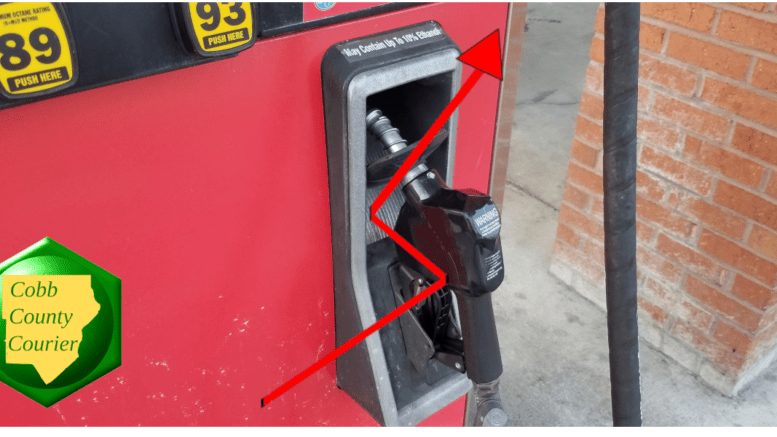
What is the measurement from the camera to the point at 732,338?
5.39ft

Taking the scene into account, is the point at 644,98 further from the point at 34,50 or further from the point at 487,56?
the point at 34,50

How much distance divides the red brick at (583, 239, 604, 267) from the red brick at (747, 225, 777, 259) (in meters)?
0.47

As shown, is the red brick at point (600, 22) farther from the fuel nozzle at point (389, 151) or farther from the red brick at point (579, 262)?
the fuel nozzle at point (389, 151)

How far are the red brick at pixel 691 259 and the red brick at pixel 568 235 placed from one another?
11.2 inches

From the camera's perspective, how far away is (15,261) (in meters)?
0.57

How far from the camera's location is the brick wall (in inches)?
55.6

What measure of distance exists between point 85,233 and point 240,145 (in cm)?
16

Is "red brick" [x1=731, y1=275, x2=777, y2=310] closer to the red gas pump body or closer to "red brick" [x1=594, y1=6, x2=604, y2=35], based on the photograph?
"red brick" [x1=594, y1=6, x2=604, y2=35]

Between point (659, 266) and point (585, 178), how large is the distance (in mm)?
309

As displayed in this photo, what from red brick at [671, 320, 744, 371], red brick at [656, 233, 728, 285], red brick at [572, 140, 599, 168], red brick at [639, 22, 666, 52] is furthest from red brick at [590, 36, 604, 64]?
red brick at [671, 320, 744, 371]

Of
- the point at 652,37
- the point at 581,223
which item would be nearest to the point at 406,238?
the point at 652,37

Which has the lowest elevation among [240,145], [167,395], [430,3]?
[167,395]

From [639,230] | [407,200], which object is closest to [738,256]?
[639,230]

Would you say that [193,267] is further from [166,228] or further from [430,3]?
[430,3]
